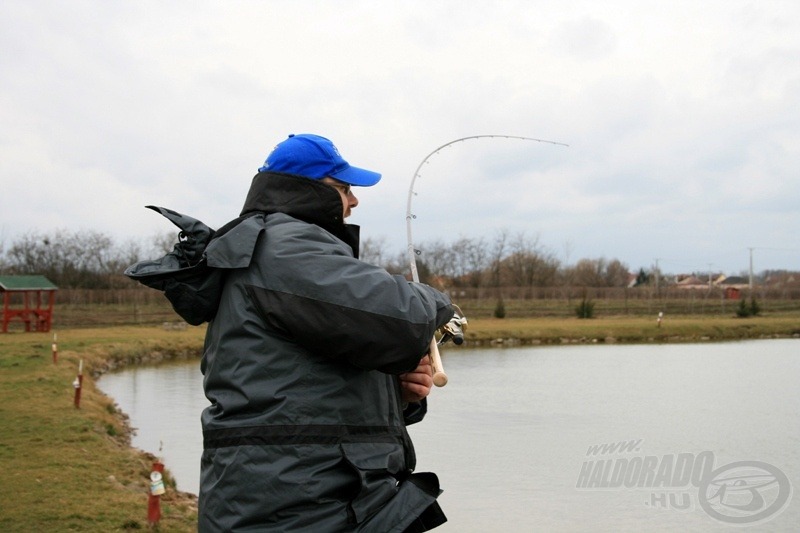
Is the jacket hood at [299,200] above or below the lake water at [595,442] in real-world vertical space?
above

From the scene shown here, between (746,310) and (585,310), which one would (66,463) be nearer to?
(585,310)

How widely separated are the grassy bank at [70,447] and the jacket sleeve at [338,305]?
5410 mm

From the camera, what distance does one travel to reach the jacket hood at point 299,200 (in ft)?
8.48

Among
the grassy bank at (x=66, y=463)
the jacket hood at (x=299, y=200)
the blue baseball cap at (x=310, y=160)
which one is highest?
the blue baseball cap at (x=310, y=160)

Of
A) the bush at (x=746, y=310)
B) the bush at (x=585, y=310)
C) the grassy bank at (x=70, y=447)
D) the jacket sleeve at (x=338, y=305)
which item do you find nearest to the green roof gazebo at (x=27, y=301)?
the grassy bank at (x=70, y=447)

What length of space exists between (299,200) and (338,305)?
0.42m

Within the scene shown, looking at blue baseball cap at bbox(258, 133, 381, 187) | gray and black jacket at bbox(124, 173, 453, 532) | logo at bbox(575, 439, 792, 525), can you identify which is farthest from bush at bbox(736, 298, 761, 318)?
gray and black jacket at bbox(124, 173, 453, 532)

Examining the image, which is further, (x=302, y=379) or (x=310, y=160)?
(x=310, y=160)

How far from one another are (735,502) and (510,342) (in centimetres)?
2789

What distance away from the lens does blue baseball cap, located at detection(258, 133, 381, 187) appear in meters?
2.63

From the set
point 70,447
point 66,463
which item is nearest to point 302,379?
point 66,463

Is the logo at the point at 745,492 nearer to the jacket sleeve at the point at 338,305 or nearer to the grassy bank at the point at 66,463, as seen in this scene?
the grassy bank at the point at 66,463

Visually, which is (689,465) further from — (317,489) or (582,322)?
(582,322)

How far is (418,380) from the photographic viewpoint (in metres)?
2.78
